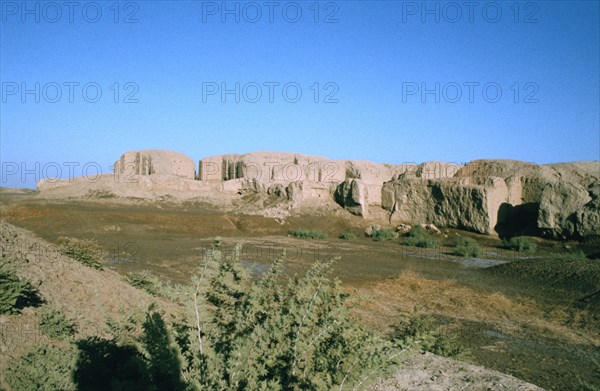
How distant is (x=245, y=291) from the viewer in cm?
315

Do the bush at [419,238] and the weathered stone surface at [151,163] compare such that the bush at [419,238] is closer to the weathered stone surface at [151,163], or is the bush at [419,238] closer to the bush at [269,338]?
the weathered stone surface at [151,163]

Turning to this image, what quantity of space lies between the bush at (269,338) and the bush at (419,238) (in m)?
21.3

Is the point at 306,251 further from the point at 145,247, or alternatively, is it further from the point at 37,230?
the point at 37,230

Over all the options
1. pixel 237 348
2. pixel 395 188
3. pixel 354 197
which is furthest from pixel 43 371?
pixel 395 188

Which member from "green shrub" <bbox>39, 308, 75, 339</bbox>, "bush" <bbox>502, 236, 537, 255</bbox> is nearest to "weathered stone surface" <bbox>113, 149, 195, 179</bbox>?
"bush" <bbox>502, 236, 537, 255</bbox>

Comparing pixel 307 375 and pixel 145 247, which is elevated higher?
pixel 307 375

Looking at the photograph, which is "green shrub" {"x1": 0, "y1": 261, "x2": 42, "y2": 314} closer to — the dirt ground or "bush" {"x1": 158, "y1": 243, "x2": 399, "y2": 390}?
"bush" {"x1": 158, "y1": 243, "x2": 399, "y2": 390}

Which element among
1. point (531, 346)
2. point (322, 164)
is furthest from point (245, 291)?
point (322, 164)

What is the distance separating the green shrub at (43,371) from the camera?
3131 mm

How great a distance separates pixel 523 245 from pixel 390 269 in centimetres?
1002

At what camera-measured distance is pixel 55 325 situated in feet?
14.2

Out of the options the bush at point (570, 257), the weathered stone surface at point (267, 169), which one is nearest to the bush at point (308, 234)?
the weathered stone surface at point (267, 169)

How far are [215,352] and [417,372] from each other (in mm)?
2205

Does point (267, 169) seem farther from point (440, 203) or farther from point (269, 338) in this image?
point (269, 338)
